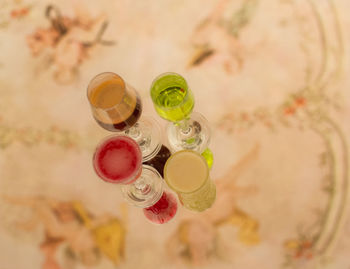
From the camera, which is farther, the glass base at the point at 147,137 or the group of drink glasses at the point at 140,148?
the glass base at the point at 147,137

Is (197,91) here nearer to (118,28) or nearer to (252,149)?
(252,149)

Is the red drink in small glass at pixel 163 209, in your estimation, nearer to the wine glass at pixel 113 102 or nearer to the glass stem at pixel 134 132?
the glass stem at pixel 134 132

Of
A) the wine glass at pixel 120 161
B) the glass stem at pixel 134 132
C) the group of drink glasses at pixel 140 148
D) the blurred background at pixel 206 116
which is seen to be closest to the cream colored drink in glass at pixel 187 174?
the group of drink glasses at pixel 140 148

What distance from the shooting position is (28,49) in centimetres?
205

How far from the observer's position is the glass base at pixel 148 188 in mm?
1333

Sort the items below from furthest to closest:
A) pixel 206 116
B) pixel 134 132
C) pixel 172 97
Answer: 1. pixel 206 116
2. pixel 134 132
3. pixel 172 97

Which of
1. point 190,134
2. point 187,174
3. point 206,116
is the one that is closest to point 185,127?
point 190,134

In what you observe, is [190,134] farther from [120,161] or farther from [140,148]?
[120,161]

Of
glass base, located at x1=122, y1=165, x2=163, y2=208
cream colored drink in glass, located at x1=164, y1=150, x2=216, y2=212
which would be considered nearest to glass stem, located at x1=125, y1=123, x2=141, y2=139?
glass base, located at x1=122, y1=165, x2=163, y2=208

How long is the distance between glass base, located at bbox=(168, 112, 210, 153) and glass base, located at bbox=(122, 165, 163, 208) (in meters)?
0.15

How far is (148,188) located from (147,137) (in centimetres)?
20

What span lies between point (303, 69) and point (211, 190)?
91 centimetres

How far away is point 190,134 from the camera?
1406 millimetres

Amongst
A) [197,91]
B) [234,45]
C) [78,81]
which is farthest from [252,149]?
[78,81]
